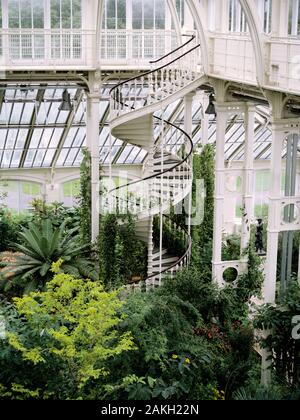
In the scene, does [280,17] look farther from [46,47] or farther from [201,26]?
[46,47]

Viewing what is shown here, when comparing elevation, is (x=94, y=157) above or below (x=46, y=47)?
below

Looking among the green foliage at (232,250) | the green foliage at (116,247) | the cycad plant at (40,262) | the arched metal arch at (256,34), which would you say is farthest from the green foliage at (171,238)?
the arched metal arch at (256,34)

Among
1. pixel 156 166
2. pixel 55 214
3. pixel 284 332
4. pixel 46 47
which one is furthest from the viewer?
pixel 55 214

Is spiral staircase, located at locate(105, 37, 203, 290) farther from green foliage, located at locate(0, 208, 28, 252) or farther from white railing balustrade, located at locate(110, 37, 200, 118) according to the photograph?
green foliage, located at locate(0, 208, 28, 252)

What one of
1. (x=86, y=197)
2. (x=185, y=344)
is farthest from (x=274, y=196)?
(x=86, y=197)

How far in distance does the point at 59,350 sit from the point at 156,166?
8.54 m

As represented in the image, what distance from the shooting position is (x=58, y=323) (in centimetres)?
1046

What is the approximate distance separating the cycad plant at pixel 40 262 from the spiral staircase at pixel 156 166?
128 centimetres

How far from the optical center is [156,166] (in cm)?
1789

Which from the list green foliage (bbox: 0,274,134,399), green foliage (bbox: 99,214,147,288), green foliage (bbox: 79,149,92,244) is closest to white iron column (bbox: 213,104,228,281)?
green foliage (bbox: 99,214,147,288)

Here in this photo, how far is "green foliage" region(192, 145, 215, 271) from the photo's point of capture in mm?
16641

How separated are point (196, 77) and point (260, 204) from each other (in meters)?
13.0
